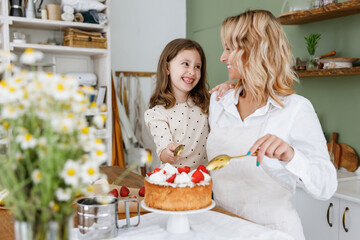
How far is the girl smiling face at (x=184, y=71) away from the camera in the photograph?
1906 millimetres

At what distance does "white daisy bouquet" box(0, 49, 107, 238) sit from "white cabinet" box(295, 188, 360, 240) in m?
1.77

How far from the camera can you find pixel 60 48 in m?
3.32

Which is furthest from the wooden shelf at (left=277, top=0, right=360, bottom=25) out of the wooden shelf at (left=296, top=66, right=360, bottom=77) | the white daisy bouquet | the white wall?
the white daisy bouquet

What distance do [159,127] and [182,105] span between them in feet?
0.64

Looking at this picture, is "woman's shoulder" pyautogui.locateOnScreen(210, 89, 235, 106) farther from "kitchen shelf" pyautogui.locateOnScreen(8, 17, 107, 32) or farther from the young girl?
"kitchen shelf" pyautogui.locateOnScreen(8, 17, 107, 32)

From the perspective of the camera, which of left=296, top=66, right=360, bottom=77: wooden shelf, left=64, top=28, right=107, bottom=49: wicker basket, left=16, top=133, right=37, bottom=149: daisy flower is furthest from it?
left=64, top=28, right=107, bottom=49: wicker basket

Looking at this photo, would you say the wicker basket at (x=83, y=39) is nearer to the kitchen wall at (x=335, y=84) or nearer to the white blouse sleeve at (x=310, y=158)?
the kitchen wall at (x=335, y=84)

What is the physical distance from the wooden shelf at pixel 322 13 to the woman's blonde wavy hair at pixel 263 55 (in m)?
1.00

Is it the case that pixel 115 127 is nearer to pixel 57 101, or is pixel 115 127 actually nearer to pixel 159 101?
pixel 159 101

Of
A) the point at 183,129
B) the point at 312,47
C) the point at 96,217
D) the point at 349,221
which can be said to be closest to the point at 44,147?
the point at 96,217

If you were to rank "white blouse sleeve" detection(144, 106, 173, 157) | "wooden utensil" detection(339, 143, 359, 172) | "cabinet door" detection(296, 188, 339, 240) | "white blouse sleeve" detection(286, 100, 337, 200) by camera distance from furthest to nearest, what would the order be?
"wooden utensil" detection(339, 143, 359, 172) → "cabinet door" detection(296, 188, 339, 240) → "white blouse sleeve" detection(144, 106, 173, 157) → "white blouse sleeve" detection(286, 100, 337, 200)

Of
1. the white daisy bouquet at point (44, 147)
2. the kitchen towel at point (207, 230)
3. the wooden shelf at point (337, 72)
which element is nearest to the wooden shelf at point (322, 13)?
the wooden shelf at point (337, 72)

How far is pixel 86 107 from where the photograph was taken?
648mm

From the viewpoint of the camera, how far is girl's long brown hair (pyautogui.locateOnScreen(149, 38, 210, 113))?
1.95m
